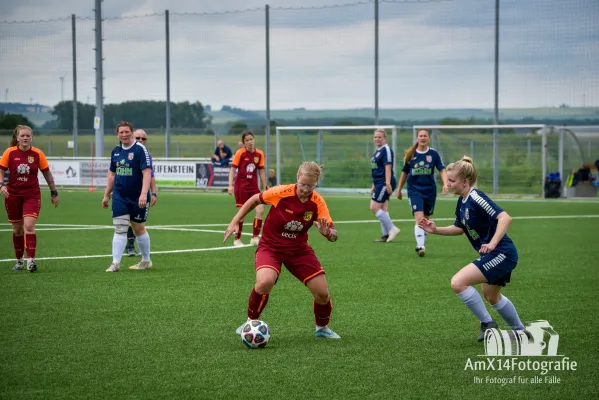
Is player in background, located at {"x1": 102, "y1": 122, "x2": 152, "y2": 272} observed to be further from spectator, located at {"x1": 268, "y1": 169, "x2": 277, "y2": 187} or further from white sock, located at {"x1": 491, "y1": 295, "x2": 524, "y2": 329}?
spectator, located at {"x1": 268, "y1": 169, "x2": 277, "y2": 187}

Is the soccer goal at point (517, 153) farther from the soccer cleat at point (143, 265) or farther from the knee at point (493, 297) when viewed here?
the knee at point (493, 297)

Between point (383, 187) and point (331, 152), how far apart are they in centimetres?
1966

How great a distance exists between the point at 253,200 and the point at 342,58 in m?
30.3

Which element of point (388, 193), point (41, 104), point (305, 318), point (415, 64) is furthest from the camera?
point (41, 104)

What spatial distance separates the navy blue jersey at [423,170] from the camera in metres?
15.3

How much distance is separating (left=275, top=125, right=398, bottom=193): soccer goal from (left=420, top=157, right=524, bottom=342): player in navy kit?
2771 centimetres

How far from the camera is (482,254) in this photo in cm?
759

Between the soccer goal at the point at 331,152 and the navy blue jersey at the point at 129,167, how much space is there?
909 inches

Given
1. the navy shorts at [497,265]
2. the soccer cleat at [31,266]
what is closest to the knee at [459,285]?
the navy shorts at [497,265]

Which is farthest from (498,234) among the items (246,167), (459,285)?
(246,167)

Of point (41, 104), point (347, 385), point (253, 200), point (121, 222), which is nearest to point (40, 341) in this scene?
point (253, 200)

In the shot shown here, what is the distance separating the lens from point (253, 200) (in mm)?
8141

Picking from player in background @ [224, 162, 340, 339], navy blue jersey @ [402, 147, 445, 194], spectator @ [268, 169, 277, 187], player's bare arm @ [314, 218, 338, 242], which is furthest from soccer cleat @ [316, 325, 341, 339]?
spectator @ [268, 169, 277, 187]

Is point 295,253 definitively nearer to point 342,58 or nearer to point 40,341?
point 40,341
